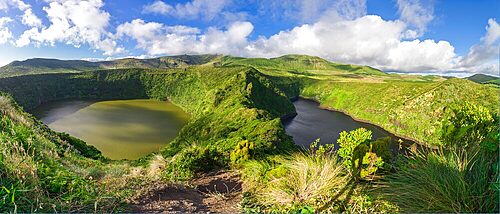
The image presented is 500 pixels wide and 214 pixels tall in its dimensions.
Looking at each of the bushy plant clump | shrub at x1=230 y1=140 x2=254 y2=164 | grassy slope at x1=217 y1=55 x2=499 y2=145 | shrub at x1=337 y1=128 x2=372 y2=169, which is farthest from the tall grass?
grassy slope at x1=217 y1=55 x2=499 y2=145

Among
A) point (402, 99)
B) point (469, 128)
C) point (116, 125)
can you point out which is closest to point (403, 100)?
point (402, 99)

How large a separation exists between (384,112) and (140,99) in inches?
4549

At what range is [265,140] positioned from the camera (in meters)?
42.3

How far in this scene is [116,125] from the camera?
81562 millimetres

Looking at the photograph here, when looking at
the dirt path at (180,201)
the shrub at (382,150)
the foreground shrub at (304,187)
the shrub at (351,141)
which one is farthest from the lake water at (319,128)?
the foreground shrub at (304,187)

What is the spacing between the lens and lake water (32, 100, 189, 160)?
199 ft

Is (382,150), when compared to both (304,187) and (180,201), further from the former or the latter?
(180,201)

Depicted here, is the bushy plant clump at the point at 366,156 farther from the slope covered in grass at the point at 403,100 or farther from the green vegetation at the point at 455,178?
the slope covered in grass at the point at 403,100

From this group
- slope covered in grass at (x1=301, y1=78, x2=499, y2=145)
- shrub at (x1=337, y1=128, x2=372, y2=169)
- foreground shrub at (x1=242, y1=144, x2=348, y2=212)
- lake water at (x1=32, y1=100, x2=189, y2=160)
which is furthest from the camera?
slope covered in grass at (x1=301, y1=78, x2=499, y2=145)

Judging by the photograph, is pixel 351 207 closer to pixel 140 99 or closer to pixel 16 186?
pixel 16 186

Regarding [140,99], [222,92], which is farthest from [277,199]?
[140,99]

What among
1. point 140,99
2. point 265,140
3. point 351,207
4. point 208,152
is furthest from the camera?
point 140,99

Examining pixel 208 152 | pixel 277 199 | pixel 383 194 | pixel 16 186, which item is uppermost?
pixel 16 186

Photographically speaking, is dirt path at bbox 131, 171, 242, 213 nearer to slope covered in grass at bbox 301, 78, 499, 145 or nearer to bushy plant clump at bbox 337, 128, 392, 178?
bushy plant clump at bbox 337, 128, 392, 178
